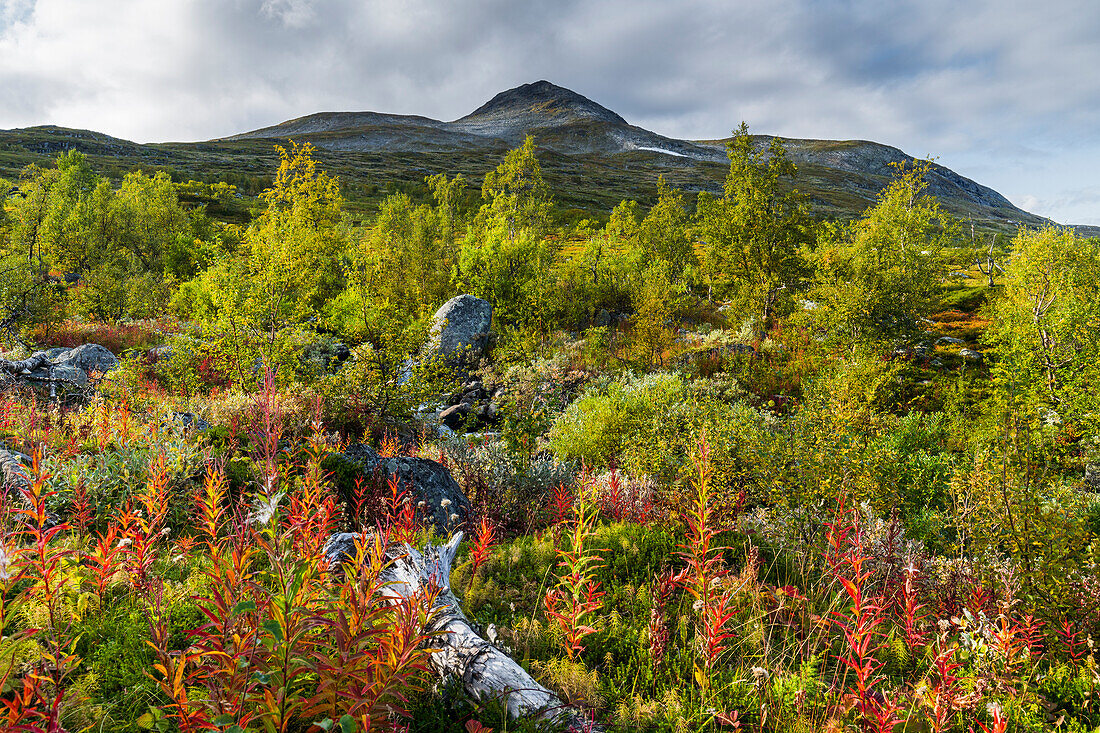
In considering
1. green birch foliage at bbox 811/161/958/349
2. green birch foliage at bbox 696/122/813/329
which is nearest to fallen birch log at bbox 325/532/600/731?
green birch foliage at bbox 811/161/958/349

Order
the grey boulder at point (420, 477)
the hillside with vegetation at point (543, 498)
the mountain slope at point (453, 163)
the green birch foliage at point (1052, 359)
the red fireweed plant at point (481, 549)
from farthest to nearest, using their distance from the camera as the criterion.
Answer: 1. the mountain slope at point (453, 163)
2. the green birch foliage at point (1052, 359)
3. the grey boulder at point (420, 477)
4. the red fireweed plant at point (481, 549)
5. the hillside with vegetation at point (543, 498)

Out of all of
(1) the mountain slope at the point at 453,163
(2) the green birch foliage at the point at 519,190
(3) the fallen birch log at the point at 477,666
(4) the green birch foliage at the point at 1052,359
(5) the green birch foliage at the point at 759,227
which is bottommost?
(3) the fallen birch log at the point at 477,666

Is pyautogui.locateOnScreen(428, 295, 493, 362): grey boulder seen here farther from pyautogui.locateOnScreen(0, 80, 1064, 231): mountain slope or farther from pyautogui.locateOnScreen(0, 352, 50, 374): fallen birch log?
pyautogui.locateOnScreen(0, 80, 1064, 231): mountain slope

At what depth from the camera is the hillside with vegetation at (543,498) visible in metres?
2.25

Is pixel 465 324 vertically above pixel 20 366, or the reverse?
pixel 465 324

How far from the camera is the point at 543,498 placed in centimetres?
719

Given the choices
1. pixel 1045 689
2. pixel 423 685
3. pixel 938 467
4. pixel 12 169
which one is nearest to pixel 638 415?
pixel 938 467

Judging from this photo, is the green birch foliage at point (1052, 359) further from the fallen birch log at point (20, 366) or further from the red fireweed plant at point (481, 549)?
the fallen birch log at point (20, 366)

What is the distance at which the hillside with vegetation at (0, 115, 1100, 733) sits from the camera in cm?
225

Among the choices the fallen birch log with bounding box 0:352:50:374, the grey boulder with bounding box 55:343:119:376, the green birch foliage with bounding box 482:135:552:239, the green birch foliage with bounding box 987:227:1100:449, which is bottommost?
the grey boulder with bounding box 55:343:119:376

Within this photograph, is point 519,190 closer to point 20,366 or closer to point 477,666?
point 20,366

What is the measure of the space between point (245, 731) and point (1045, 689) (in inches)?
196

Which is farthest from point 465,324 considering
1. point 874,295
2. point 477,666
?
point 477,666

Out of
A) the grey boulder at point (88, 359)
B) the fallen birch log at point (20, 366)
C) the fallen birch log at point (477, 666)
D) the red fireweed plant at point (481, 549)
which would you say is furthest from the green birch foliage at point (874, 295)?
the fallen birch log at point (20, 366)
